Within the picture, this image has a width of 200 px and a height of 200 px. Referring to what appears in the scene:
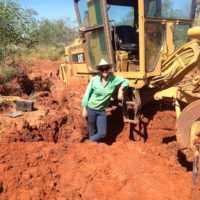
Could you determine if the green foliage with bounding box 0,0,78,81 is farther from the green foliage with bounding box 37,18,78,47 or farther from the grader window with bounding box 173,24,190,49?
the green foliage with bounding box 37,18,78,47

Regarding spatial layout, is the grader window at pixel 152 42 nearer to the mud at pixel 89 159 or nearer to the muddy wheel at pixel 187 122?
the mud at pixel 89 159

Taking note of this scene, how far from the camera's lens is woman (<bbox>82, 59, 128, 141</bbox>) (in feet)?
21.8

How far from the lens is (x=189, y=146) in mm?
5027

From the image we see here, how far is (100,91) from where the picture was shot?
6781 mm

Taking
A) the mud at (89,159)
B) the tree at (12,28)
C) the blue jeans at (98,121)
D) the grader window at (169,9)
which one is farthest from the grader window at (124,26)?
the tree at (12,28)

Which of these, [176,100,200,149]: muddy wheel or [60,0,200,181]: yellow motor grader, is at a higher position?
[60,0,200,181]: yellow motor grader

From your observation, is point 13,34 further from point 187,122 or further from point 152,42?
point 187,122

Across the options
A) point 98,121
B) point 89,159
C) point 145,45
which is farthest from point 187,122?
point 98,121

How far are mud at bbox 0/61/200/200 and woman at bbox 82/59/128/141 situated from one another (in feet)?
1.23

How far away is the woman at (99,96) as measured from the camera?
21.8 ft

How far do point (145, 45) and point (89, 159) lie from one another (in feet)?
7.61

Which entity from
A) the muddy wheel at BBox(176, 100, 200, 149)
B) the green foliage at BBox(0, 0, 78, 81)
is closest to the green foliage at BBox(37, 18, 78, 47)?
the green foliage at BBox(0, 0, 78, 81)

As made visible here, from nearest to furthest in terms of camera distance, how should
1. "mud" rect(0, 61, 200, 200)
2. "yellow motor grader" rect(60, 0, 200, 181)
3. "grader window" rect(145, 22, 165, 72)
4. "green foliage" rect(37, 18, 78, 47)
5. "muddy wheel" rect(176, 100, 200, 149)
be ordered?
"mud" rect(0, 61, 200, 200) < "muddy wheel" rect(176, 100, 200, 149) < "yellow motor grader" rect(60, 0, 200, 181) < "grader window" rect(145, 22, 165, 72) < "green foliage" rect(37, 18, 78, 47)

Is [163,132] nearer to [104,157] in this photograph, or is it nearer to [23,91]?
[104,157]
